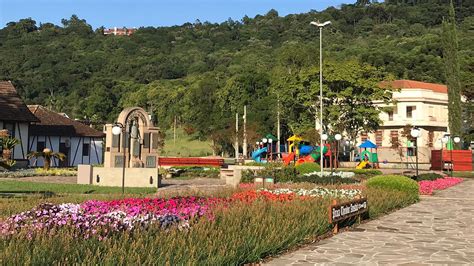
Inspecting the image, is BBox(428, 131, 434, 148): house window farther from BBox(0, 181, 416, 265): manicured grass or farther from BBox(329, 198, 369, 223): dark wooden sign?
BBox(0, 181, 416, 265): manicured grass

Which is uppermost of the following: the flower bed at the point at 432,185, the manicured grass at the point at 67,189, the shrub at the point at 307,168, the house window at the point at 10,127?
the house window at the point at 10,127

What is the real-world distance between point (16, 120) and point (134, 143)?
53.0 feet

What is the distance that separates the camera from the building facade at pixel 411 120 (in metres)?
58.2

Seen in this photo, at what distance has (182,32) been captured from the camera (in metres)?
170

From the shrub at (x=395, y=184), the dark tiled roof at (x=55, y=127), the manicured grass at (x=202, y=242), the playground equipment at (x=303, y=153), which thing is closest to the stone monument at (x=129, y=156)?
the shrub at (x=395, y=184)

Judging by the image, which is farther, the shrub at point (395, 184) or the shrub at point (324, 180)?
the shrub at point (324, 180)

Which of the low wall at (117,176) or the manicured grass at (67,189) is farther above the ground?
the low wall at (117,176)

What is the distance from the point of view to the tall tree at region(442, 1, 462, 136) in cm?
4772

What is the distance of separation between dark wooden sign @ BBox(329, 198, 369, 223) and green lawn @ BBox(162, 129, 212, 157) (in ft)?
187

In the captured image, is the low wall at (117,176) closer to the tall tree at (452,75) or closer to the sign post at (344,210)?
the sign post at (344,210)

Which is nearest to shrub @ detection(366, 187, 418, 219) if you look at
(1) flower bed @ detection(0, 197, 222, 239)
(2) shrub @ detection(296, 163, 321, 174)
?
(1) flower bed @ detection(0, 197, 222, 239)

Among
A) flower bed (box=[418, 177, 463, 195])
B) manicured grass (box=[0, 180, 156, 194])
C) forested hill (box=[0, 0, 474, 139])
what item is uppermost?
forested hill (box=[0, 0, 474, 139])

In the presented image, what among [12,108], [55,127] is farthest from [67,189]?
[55,127]

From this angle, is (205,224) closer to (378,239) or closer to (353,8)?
(378,239)
